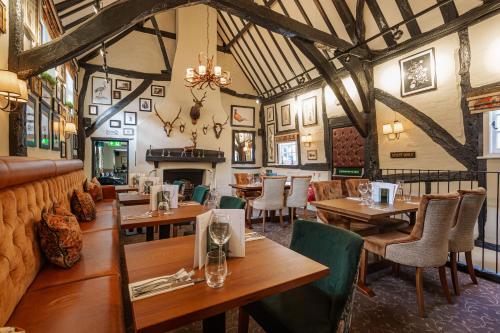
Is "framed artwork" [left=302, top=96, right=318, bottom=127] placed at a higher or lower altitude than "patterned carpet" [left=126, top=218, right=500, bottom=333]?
higher

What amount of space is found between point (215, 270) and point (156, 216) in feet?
4.43

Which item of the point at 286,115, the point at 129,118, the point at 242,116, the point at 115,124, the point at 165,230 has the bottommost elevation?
the point at 165,230

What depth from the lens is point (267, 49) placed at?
7.30m

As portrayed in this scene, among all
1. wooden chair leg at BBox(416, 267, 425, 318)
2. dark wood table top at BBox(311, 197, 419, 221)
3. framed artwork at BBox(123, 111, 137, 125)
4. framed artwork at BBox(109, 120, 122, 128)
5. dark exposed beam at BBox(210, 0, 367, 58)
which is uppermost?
dark exposed beam at BBox(210, 0, 367, 58)

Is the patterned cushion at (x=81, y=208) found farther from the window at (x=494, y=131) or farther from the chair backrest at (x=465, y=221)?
the window at (x=494, y=131)

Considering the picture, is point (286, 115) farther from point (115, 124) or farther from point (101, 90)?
point (101, 90)

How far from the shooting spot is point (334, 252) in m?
1.37

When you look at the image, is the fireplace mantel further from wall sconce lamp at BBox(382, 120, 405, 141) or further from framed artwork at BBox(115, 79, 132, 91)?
wall sconce lamp at BBox(382, 120, 405, 141)

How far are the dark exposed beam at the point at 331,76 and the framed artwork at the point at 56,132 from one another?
4.31 m

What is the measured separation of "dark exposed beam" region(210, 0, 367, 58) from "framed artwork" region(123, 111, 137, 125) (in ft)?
16.1

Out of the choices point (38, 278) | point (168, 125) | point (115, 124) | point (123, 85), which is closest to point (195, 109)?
point (168, 125)

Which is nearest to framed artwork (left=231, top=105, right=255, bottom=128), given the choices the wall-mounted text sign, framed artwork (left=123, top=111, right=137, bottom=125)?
framed artwork (left=123, top=111, right=137, bottom=125)

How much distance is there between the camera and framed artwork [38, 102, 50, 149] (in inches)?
137

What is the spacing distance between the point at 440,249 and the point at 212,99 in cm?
708
